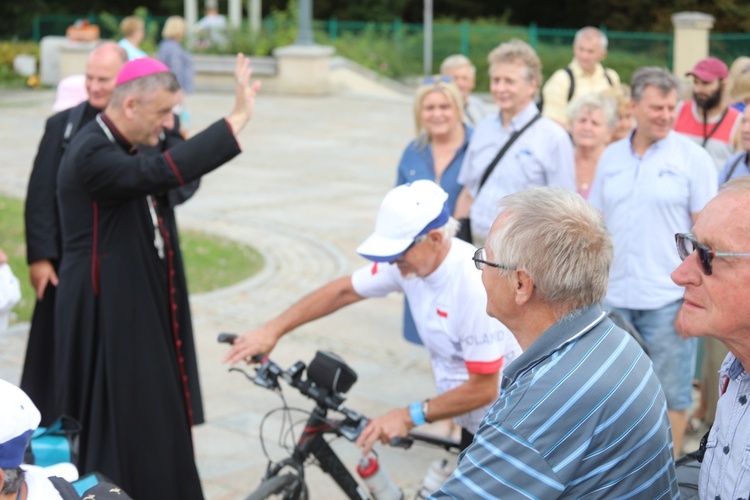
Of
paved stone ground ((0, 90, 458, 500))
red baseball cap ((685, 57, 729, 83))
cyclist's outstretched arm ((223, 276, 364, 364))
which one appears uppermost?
red baseball cap ((685, 57, 729, 83))

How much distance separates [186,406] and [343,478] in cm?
101

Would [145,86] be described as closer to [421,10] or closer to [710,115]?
[710,115]

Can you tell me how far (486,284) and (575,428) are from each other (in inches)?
18.2

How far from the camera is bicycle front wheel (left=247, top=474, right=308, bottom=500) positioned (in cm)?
403

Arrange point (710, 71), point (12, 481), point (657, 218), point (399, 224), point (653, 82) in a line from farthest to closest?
point (710, 71) → point (653, 82) → point (657, 218) → point (399, 224) → point (12, 481)

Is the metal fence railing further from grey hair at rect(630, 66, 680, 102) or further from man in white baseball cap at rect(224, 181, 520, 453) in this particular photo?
man in white baseball cap at rect(224, 181, 520, 453)

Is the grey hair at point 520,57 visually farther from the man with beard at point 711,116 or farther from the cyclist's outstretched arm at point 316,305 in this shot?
the cyclist's outstretched arm at point 316,305

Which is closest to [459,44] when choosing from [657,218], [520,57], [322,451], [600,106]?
[600,106]

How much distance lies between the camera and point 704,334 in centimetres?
250

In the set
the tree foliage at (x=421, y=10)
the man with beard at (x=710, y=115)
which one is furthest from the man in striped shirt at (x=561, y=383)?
the tree foliage at (x=421, y=10)

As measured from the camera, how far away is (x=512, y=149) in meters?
6.01

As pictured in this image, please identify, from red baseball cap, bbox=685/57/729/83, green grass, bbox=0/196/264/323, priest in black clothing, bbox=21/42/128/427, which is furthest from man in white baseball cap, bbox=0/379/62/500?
green grass, bbox=0/196/264/323

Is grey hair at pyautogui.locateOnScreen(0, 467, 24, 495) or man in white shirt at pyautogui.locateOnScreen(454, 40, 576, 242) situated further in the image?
man in white shirt at pyautogui.locateOnScreen(454, 40, 576, 242)

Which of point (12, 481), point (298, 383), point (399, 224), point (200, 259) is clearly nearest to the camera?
point (12, 481)
